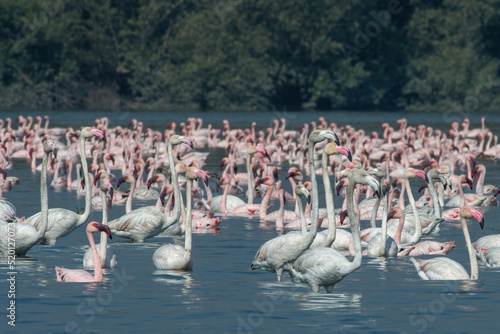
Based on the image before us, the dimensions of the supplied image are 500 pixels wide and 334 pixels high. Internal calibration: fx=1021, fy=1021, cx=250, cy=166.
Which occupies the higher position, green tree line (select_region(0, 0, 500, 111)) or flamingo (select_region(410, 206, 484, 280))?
green tree line (select_region(0, 0, 500, 111))

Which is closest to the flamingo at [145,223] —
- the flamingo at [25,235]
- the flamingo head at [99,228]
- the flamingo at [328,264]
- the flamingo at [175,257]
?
the flamingo at [25,235]

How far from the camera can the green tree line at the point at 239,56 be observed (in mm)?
71938

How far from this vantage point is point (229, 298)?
37.5ft

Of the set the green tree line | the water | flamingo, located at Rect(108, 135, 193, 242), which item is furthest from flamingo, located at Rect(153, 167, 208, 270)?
the green tree line

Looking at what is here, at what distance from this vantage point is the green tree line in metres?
71.9

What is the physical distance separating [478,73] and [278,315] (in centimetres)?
6337

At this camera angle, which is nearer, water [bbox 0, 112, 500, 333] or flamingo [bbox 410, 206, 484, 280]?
water [bbox 0, 112, 500, 333]

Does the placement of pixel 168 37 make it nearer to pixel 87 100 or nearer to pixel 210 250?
pixel 87 100

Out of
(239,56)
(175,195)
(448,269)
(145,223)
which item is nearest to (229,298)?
(448,269)

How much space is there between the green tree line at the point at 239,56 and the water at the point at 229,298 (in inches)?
2254

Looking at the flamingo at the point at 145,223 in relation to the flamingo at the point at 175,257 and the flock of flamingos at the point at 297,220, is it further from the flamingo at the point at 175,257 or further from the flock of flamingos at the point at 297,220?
the flamingo at the point at 175,257

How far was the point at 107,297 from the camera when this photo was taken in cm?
1135

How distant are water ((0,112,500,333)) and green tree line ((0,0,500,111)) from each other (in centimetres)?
5726

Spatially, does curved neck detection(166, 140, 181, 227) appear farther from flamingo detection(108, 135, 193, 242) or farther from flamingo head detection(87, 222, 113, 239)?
flamingo head detection(87, 222, 113, 239)
